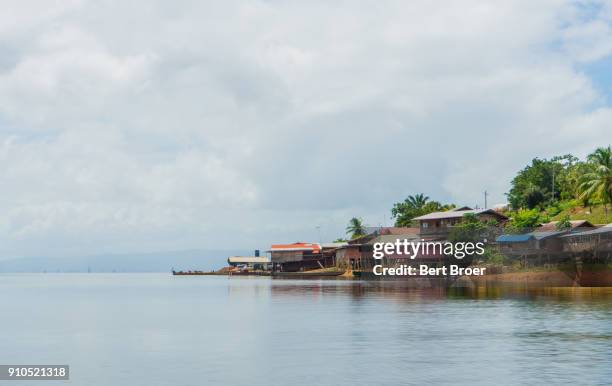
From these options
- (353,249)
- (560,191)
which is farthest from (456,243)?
(353,249)

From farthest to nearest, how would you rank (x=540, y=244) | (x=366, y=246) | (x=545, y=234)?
(x=366, y=246), (x=545, y=234), (x=540, y=244)

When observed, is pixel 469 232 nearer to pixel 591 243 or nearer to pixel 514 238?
pixel 514 238

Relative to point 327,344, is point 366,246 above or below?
above

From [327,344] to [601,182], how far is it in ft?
271

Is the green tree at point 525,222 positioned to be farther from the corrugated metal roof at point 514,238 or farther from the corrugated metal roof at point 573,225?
the corrugated metal roof at point 514,238

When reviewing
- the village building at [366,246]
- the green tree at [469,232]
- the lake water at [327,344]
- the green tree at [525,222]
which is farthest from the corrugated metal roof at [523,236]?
the lake water at [327,344]

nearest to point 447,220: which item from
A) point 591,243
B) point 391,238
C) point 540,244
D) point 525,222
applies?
point 391,238

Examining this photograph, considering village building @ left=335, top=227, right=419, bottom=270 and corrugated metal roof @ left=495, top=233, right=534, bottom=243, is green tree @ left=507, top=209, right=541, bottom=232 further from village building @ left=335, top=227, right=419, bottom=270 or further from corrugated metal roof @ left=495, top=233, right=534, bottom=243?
village building @ left=335, top=227, right=419, bottom=270

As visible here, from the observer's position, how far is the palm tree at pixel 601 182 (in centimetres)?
11312

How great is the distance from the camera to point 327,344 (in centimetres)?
4431

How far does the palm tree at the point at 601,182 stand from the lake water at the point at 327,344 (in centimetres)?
4285

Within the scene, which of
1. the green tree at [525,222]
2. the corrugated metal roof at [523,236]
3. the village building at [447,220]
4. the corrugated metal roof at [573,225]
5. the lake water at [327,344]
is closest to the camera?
the lake water at [327,344]

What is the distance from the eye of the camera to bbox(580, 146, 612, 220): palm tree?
113 m

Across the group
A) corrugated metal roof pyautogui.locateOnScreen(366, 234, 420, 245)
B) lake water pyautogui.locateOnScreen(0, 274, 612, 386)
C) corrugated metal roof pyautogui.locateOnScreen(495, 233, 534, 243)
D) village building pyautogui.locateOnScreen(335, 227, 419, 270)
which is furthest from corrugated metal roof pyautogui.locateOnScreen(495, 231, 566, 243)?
lake water pyautogui.locateOnScreen(0, 274, 612, 386)
